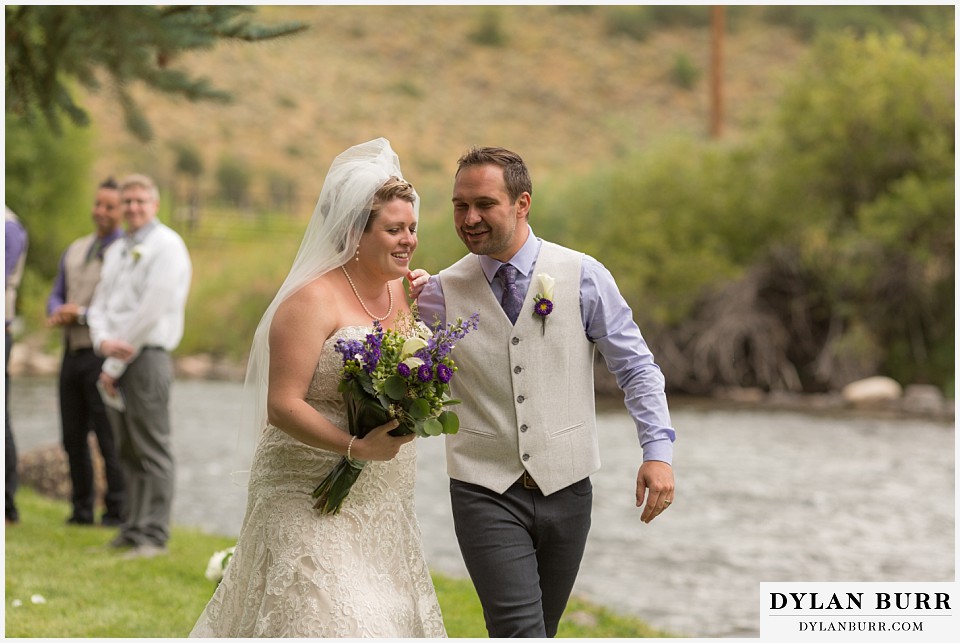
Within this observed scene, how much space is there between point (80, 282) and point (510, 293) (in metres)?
5.42

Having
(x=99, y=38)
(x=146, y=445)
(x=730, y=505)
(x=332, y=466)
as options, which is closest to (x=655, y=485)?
(x=332, y=466)

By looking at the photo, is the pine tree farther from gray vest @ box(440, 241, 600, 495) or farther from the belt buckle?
the belt buckle

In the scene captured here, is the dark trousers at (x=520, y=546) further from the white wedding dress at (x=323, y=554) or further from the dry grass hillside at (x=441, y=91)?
the dry grass hillside at (x=441, y=91)

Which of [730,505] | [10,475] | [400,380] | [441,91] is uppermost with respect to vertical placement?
[441,91]

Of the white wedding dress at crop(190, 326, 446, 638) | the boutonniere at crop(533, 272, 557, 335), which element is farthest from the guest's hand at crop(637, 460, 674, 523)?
the white wedding dress at crop(190, 326, 446, 638)

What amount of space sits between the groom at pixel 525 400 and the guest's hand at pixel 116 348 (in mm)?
4040

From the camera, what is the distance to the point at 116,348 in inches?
309

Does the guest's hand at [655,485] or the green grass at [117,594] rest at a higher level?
the guest's hand at [655,485]

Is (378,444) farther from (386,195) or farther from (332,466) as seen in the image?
(386,195)

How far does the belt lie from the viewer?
427cm

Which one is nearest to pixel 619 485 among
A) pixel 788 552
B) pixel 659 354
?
pixel 788 552

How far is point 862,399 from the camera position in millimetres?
24047

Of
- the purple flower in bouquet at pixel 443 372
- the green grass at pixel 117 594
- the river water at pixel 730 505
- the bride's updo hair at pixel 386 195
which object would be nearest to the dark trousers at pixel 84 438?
the green grass at pixel 117 594

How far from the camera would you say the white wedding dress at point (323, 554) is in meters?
4.14
